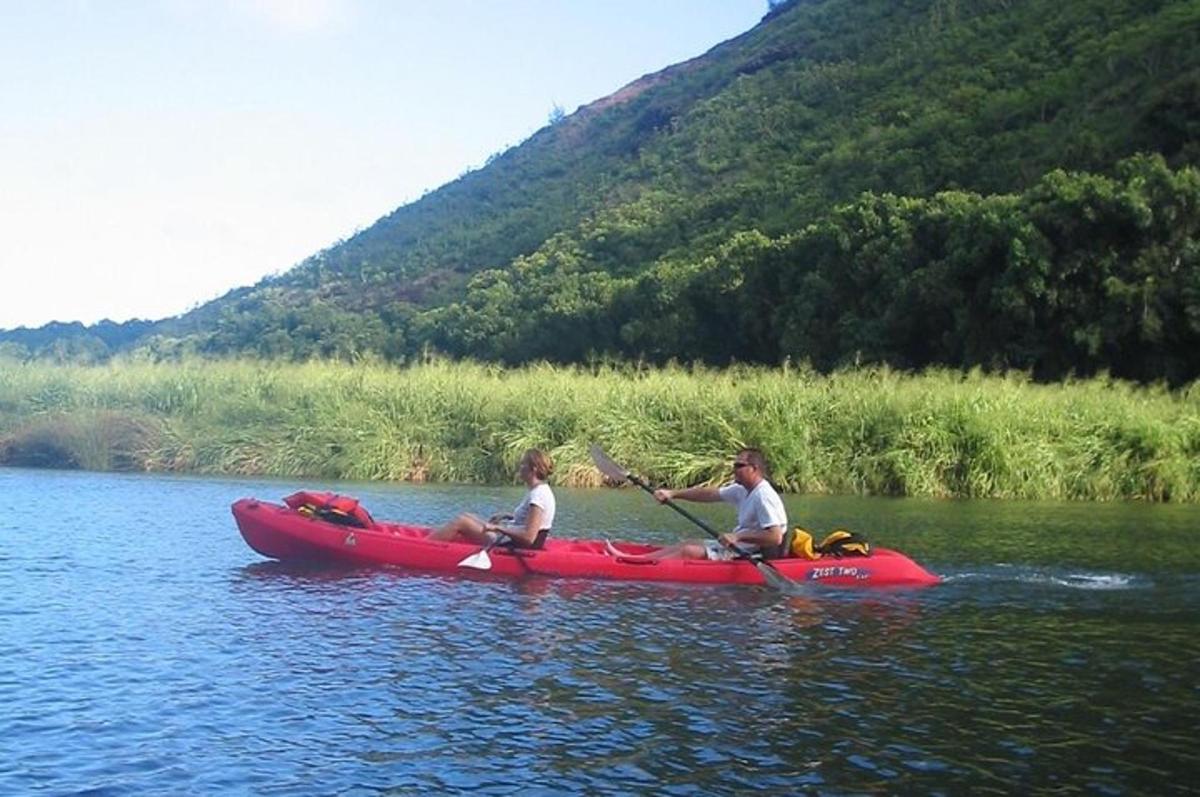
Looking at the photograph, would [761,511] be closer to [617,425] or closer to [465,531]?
[465,531]

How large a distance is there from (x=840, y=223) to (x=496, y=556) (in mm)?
28627

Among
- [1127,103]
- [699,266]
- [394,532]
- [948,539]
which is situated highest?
[1127,103]

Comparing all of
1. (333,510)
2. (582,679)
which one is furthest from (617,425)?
(582,679)

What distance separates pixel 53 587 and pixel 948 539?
10496mm

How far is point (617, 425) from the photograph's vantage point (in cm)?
2489

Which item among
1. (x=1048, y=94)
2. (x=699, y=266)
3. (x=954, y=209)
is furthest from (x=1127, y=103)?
(x=699, y=266)

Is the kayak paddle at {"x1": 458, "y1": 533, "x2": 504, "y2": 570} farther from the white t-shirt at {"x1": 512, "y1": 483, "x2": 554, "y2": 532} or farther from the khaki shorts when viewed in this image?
the khaki shorts

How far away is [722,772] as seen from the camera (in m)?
6.61

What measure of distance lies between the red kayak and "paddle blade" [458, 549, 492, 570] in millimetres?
41

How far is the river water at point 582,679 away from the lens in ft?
21.6

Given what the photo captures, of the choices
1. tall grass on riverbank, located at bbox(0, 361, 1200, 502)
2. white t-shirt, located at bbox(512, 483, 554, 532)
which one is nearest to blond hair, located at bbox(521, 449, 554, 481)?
Answer: white t-shirt, located at bbox(512, 483, 554, 532)

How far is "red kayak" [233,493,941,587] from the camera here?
492 inches

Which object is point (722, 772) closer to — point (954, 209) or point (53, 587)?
point (53, 587)

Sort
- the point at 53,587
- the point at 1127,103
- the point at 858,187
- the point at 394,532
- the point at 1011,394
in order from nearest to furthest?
the point at 53,587 → the point at 394,532 → the point at 1011,394 → the point at 1127,103 → the point at 858,187
